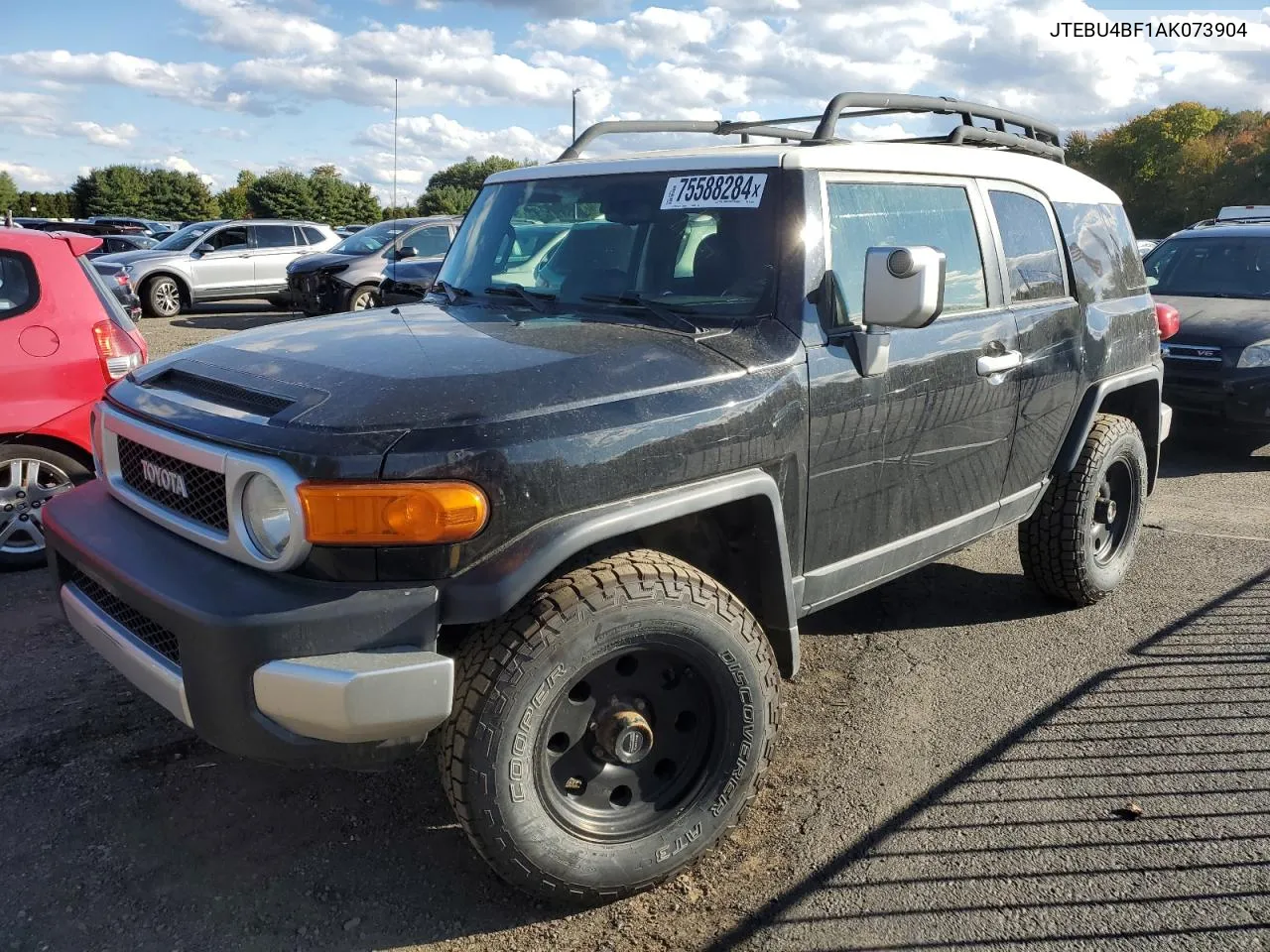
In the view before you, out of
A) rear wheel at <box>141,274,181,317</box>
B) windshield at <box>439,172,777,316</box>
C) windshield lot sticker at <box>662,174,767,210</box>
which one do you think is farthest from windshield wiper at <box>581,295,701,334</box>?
rear wheel at <box>141,274,181,317</box>

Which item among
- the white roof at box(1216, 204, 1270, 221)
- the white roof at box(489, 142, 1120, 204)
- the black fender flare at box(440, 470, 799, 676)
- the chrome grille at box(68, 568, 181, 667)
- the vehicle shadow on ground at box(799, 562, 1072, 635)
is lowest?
the vehicle shadow on ground at box(799, 562, 1072, 635)

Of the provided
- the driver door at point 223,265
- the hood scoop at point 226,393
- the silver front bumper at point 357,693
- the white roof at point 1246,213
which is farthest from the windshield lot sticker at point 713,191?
the driver door at point 223,265

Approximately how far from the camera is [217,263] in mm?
17422

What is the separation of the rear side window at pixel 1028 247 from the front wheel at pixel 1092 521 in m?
0.79

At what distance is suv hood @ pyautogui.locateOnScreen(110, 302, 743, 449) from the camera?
2.47 meters

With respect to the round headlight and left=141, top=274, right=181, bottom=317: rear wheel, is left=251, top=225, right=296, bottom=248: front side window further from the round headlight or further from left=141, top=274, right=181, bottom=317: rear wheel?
the round headlight

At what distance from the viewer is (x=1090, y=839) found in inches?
120

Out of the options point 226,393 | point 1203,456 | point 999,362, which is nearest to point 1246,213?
point 1203,456

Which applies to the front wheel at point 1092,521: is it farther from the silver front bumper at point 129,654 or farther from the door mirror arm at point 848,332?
the silver front bumper at point 129,654

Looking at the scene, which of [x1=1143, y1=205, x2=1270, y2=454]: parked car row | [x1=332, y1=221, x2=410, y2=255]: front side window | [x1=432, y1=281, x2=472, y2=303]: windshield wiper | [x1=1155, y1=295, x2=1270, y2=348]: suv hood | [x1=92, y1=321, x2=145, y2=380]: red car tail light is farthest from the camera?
[x1=332, y1=221, x2=410, y2=255]: front side window

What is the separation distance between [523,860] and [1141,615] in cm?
343

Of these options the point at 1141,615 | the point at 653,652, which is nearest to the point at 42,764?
the point at 653,652

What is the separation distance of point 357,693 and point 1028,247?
10.5 feet

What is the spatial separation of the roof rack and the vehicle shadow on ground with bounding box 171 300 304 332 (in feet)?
39.1
